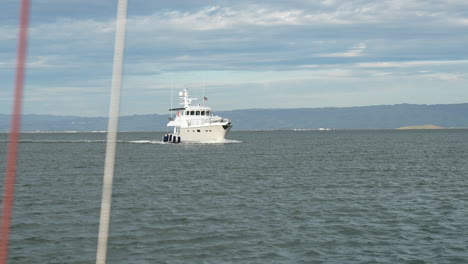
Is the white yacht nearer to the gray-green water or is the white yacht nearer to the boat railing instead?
the boat railing

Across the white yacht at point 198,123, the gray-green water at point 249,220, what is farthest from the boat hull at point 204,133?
the gray-green water at point 249,220

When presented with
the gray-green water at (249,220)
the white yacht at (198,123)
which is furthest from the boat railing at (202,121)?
the gray-green water at (249,220)

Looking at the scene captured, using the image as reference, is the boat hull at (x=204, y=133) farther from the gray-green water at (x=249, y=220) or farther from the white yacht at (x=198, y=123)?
the gray-green water at (x=249, y=220)

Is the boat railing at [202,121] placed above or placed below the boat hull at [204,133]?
above

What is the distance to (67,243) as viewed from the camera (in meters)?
20.0

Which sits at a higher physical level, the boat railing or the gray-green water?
the boat railing

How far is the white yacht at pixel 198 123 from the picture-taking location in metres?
104

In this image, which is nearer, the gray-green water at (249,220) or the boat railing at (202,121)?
the gray-green water at (249,220)

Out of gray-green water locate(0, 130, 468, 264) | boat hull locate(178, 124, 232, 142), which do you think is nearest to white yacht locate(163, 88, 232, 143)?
Result: boat hull locate(178, 124, 232, 142)

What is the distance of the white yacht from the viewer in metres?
104

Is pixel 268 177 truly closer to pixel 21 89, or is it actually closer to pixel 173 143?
pixel 21 89

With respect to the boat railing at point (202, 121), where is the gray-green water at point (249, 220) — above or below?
below

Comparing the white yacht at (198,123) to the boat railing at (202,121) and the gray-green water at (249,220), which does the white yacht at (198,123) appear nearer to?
the boat railing at (202,121)

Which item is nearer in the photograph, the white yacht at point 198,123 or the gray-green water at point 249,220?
the gray-green water at point 249,220
